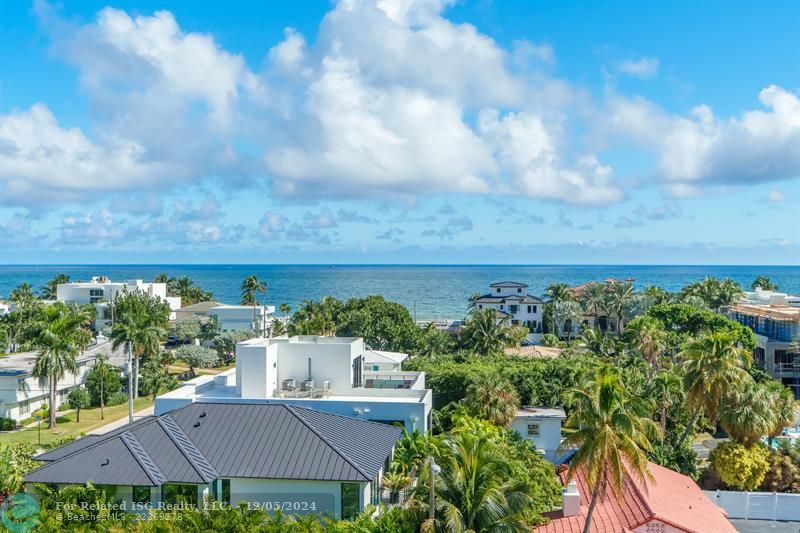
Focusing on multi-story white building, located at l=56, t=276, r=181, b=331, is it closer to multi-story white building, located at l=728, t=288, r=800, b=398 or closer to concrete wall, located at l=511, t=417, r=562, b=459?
concrete wall, located at l=511, t=417, r=562, b=459

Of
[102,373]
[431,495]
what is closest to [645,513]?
[431,495]

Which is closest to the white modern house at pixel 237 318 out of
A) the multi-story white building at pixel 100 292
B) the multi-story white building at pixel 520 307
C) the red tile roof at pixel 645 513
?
the multi-story white building at pixel 100 292

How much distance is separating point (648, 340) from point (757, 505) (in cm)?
1967

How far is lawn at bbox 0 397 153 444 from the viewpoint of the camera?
44281 mm

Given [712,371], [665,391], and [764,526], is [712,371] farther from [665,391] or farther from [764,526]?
[764,526]

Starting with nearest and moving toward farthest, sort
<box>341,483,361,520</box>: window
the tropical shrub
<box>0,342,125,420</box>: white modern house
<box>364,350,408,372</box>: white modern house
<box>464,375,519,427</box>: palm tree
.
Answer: <box>341,483,361,520</box>: window, the tropical shrub, <box>464,375,519,427</box>: palm tree, <box>0,342,125,420</box>: white modern house, <box>364,350,408,372</box>: white modern house

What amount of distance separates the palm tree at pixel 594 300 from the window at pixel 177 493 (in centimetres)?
7232

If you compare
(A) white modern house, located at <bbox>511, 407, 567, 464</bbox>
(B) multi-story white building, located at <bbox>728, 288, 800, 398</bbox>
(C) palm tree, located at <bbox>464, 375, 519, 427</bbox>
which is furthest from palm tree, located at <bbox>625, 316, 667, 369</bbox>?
(C) palm tree, located at <bbox>464, 375, 519, 427</bbox>

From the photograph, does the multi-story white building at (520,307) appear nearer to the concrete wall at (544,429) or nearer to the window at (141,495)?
the concrete wall at (544,429)

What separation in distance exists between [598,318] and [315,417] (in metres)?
73.2

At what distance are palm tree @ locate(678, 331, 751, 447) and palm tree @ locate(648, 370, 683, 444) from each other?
15.2 feet

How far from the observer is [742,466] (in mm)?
32188

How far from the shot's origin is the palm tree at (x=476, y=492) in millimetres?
18484

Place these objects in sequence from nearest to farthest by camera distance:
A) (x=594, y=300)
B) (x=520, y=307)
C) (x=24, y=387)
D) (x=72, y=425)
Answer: (x=72, y=425) → (x=24, y=387) → (x=594, y=300) → (x=520, y=307)
